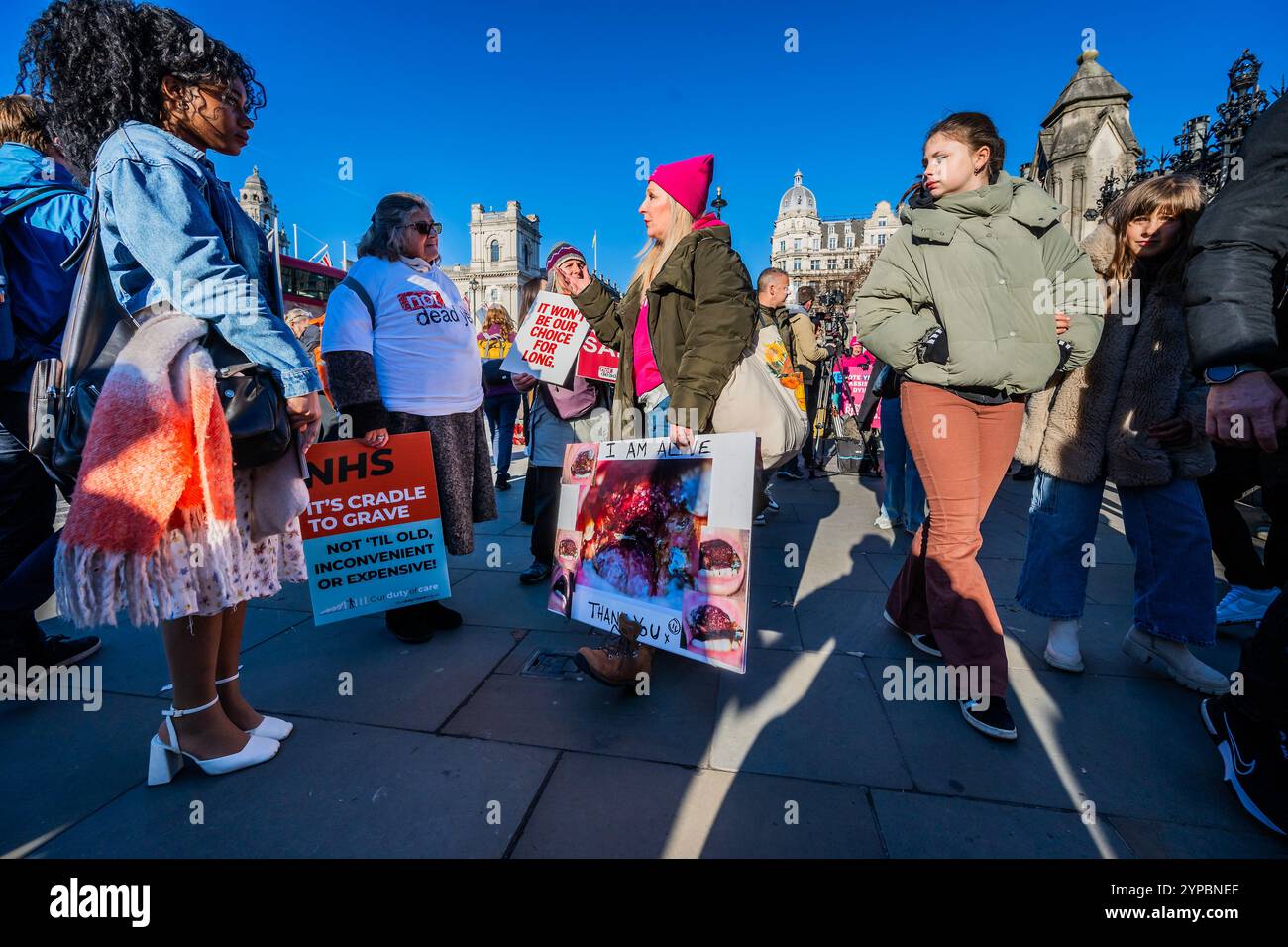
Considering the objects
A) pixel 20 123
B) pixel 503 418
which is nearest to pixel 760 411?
pixel 20 123

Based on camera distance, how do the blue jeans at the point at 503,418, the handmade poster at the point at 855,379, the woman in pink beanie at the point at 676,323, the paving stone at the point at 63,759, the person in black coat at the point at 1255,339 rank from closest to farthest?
the person in black coat at the point at 1255,339 < the paving stone at the point at 63,759 < the woman in pink beanie at the point at 676,323 < the blue jeans at the point at 503,418 < the handmade poster at the point at 855,379

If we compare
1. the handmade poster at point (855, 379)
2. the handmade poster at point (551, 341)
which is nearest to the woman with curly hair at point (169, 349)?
the handmade poster at point (551, 341)

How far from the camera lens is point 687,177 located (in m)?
2.50

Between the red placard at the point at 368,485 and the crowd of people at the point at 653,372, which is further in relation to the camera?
the red placard at the point at 368,485

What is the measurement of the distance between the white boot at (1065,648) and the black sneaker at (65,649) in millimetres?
4384

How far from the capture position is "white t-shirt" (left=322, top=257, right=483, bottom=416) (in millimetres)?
2588

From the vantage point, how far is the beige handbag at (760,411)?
228cm

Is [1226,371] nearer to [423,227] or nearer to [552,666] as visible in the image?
[552,666]

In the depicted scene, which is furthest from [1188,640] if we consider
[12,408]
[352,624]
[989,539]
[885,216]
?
[885,216]

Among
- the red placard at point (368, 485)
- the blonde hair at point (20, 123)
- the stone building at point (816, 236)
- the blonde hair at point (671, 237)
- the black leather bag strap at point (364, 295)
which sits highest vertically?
the stone building at point (816, 236)

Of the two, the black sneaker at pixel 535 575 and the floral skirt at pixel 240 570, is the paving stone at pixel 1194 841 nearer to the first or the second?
the floral skirt at pixel 240 570

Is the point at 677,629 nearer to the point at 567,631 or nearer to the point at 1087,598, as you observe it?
the point at 567,631

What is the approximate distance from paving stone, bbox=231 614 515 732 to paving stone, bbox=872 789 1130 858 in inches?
60.7

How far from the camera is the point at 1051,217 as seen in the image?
203 centimetres
